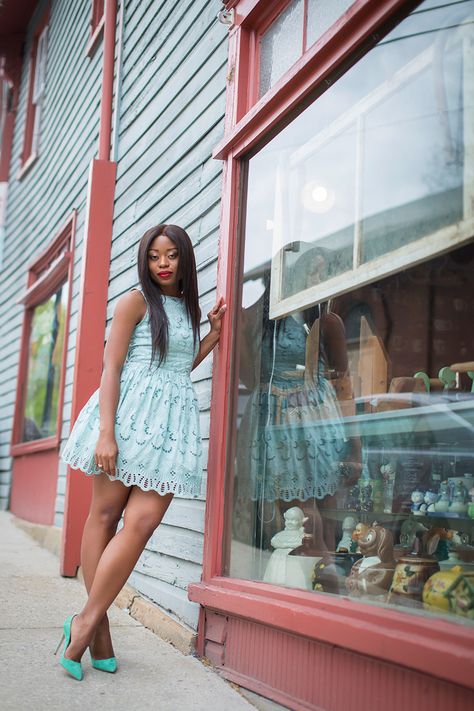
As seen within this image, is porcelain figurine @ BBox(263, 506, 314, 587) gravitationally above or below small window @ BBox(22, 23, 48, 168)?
below

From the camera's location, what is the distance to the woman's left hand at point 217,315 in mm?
3109

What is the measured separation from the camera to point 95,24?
641 centimetres

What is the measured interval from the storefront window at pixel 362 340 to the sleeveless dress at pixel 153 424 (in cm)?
30

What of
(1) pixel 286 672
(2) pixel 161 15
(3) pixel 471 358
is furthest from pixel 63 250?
(1) pixel 286 672

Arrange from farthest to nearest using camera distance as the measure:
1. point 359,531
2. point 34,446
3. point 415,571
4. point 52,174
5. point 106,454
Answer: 1. point 52,174
2. point 34,446
3. point 359,531
4. point 106,454
5. point 415,571

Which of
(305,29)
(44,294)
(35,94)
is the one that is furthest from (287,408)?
(35,94)

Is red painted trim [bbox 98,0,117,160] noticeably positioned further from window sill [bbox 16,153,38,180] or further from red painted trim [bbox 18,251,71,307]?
window sill [bbox 16,153,38,180]

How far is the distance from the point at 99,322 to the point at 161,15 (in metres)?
1.86

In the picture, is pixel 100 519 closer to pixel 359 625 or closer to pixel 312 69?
pixel 359 625

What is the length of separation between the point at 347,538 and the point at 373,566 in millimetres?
241

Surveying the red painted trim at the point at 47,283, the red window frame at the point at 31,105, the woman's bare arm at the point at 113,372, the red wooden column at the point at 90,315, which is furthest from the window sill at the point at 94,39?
the woman's bare arm at the point at 113,372

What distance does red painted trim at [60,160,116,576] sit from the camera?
457 cm

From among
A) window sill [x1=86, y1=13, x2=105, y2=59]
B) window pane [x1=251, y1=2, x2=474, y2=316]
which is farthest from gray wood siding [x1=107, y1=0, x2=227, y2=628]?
window sill [x1=86, y1=13, x2=105, y2=59]

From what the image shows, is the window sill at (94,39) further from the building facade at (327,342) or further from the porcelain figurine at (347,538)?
the porcelain figurine at (347,538)
